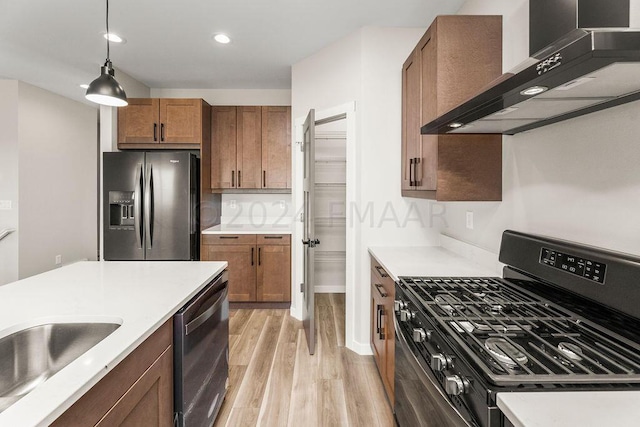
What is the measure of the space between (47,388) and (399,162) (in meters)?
2.59

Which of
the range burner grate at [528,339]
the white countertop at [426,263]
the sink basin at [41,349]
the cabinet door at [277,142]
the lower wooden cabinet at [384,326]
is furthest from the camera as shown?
the cabinet door at [277,142]

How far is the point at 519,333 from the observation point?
966mm

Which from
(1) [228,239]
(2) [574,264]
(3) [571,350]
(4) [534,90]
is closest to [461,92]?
(4) [534,90]

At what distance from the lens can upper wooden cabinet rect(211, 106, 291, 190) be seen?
4.05 m

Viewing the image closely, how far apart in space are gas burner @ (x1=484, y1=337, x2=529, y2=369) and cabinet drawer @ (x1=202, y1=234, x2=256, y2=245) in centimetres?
314

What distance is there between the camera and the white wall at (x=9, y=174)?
13.7 feet

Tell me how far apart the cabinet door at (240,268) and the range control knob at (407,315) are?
104 inches

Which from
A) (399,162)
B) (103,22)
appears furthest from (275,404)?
(103,22)

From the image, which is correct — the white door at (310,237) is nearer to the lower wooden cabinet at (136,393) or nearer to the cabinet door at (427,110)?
the cabinet door at (427,110)

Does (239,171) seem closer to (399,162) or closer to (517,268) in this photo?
(399,162)

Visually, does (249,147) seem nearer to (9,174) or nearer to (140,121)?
(140,121)

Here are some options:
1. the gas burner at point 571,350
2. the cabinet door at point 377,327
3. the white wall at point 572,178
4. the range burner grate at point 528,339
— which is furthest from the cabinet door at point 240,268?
the gas burner at point 571,350

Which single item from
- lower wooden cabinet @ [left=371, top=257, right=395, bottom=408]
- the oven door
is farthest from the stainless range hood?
lower wooden cabinet @ [left=371, top=257, right=395, bottom=408]

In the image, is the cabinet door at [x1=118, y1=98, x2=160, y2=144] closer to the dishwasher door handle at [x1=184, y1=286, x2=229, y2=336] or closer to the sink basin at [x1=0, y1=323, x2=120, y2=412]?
the dishwasher door handle at [x1=184, y1=286, x2=229, y2=336]
